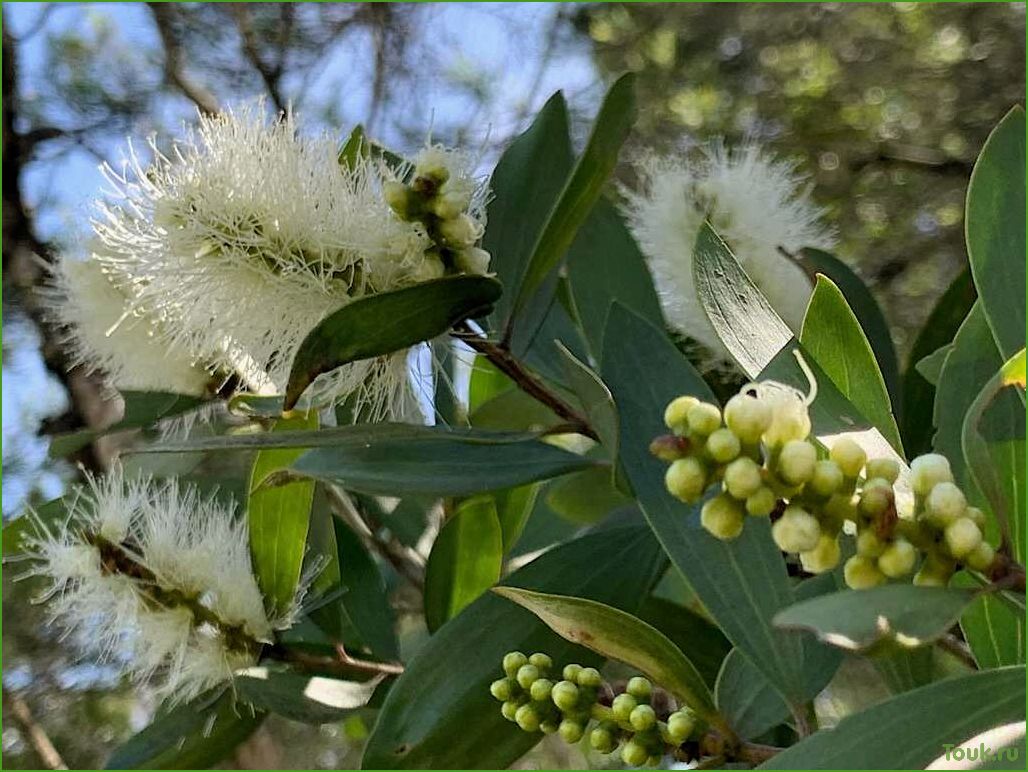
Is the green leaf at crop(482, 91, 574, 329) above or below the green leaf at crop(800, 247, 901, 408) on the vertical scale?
above

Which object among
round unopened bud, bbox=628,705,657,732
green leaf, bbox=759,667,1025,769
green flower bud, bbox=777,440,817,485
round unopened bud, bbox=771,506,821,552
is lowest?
round unopened bud, bbox=628,705,657,732

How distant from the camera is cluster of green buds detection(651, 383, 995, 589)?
414mm

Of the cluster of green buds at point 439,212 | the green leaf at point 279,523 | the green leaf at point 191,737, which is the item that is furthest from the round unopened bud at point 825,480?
the green leaf at point 191,737

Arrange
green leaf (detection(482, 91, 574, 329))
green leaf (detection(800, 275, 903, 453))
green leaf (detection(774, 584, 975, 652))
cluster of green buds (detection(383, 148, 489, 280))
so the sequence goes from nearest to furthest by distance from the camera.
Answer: green leaf (detection(774, 584, 975, 652))
green leaf (detection(800, 275, 903, 453))
cluster of green buds (detection(383, 148, 489, 280))
green leaf (detection(482, 91, 574, 329))

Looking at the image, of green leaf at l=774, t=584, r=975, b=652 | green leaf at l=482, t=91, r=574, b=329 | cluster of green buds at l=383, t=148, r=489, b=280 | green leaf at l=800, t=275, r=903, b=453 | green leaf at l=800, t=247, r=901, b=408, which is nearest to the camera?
green leaf at l=774, t=584, r=975, b=652

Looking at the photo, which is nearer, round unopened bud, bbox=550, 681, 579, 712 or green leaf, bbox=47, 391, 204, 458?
round unopened bud, bbox=550, 681, 579, 712

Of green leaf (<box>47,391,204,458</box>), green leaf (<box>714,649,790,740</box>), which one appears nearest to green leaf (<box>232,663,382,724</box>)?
green leaf (<box>47,391,204,458</box>)

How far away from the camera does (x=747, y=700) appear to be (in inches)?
25.9

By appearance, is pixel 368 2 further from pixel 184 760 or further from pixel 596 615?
pixel 596 615

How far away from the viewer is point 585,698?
61 centimetres

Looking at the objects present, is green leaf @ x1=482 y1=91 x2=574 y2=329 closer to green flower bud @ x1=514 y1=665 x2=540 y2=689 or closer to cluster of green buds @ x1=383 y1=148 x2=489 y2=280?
cluster of green buds @ x1=383 y1=148 x2=489 y2=280

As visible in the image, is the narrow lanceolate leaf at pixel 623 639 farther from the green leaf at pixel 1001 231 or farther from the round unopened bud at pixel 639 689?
the green leaf at pixel 1001 231

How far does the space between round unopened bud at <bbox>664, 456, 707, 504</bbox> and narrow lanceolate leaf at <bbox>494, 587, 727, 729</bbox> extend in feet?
0.50

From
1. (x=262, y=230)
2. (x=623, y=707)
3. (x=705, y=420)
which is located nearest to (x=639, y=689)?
(x=623, y=707)
